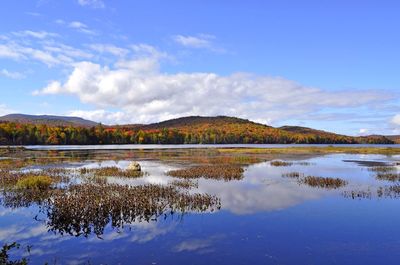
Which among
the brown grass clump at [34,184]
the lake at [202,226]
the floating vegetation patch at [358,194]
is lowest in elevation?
the lake at [202,226]

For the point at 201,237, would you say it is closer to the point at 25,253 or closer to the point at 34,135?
the point at 25,253

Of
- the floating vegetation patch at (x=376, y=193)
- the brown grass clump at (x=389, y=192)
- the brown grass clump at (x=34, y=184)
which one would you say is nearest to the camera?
the floating vegetation patch at (x=376, y=193)

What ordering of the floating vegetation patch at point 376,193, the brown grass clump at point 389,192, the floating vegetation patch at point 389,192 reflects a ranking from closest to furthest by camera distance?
1. the floating vegetation patch at point 376,193
2. the brown grass clump at point 389,192
3. the floating vegetation patch at point 389,192

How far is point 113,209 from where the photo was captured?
70.4 ft

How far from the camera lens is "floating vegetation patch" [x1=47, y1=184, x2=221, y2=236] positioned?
19.2 m

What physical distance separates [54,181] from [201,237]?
22288 mm

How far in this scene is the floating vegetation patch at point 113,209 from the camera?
1923cm

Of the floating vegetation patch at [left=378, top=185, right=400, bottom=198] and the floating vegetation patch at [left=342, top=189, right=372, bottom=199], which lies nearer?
the floating vegetation patch at [left=342, top=189, right=372, bottom=199]

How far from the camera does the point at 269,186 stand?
34312 mm

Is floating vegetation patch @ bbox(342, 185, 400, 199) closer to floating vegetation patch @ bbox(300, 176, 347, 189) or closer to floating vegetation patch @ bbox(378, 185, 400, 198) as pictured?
floating vegetation patch @ bbox(378, 185, 400, 198)

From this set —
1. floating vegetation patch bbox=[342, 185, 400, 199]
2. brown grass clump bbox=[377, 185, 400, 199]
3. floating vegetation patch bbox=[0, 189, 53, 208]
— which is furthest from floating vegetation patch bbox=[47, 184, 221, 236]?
brown grass clump bbox=[377, 185, 400, 199]

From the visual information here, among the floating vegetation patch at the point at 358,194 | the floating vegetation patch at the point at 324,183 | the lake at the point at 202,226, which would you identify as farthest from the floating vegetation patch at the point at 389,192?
the floating vegetation patch at the point at 324,183

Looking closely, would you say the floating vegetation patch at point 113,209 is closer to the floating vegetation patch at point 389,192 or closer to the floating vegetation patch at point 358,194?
the floating vegetation patch at point 358,194

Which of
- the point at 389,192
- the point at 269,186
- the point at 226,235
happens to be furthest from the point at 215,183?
the point at 226,235
